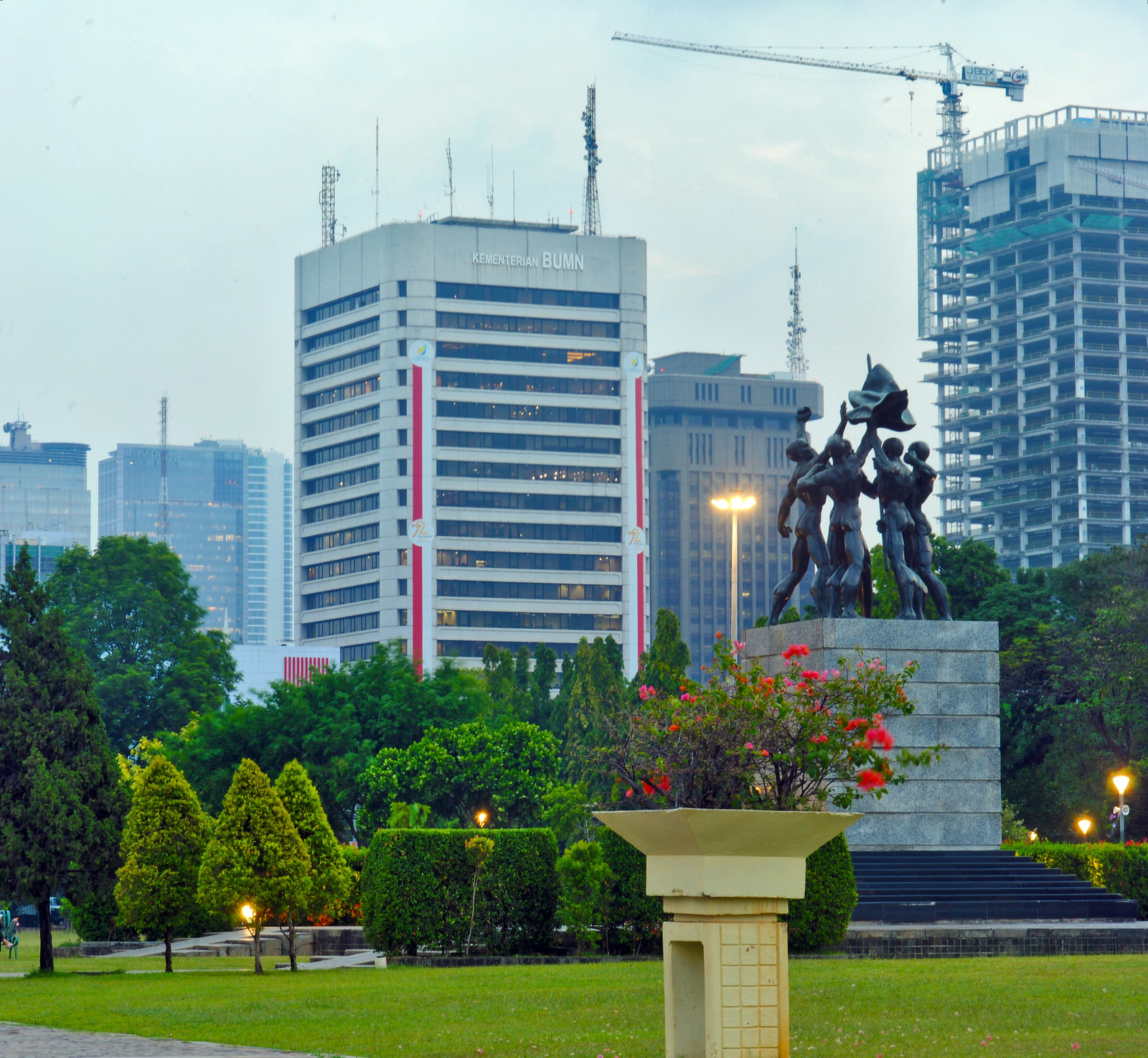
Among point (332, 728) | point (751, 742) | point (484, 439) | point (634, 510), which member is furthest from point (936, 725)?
point (634, 510)

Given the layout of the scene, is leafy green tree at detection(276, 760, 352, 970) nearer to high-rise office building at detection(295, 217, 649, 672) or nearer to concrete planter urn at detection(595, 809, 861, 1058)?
concrete planter urn at detection(595, 809, 861, 1058)

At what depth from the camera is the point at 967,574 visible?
215 ft

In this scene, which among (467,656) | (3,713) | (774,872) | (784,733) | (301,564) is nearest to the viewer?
(774,872)

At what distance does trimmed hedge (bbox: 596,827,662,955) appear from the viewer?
28.4 meters

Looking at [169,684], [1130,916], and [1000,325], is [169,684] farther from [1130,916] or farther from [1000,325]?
[1000,325]

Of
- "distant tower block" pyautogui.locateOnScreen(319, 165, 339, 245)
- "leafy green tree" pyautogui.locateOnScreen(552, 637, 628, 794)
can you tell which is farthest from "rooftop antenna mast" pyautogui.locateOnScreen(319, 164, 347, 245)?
"leafy green tree" pyautogui.locateOnScreen(552, 637, 628, 794)

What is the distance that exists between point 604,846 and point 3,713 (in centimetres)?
1073

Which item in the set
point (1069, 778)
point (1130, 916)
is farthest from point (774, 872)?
point (1069, 778)

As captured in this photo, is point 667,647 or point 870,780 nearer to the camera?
point 870,780

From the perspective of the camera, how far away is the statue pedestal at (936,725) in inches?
1292

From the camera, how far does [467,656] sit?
5148 inches

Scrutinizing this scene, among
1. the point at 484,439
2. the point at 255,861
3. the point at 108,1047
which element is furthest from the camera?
the point at 484,439

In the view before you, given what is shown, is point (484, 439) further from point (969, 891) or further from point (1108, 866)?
Result: point (969, 891)

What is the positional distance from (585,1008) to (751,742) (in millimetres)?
5118
